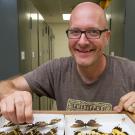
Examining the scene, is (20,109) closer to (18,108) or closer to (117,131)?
(18,108)

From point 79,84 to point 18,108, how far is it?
55 centimetres

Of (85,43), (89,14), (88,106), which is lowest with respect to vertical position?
(88,106)

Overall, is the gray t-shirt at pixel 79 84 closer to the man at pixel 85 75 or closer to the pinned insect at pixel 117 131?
the man at pixel 85 75

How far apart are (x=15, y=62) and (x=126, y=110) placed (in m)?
1.66

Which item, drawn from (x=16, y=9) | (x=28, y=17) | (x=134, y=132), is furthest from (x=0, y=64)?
(x=134, y=132)

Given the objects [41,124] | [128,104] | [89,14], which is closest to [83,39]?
[89,14]

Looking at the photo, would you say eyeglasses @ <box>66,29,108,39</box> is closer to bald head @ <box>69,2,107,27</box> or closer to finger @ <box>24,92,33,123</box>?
bald head @ <box>69,2,107,27</box>

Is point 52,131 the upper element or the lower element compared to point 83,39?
lower

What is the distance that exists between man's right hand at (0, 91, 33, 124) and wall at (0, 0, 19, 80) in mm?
1632

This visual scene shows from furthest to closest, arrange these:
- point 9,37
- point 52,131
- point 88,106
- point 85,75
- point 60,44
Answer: point 60,44 < point 9,37 < point 85,75 < point 88,106 < point 52,131

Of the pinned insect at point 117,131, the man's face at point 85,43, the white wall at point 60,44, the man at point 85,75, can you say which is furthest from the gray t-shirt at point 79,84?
the white wall at point 60,44

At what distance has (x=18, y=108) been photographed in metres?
0.77

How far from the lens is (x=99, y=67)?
1.28 metres

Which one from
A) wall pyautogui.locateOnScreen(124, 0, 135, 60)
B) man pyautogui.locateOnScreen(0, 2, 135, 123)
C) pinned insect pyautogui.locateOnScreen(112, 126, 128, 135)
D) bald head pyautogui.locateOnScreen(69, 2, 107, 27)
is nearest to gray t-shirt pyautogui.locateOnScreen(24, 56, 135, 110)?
man pyautogui.locateOnScreen(0, 2, 135, 123)
